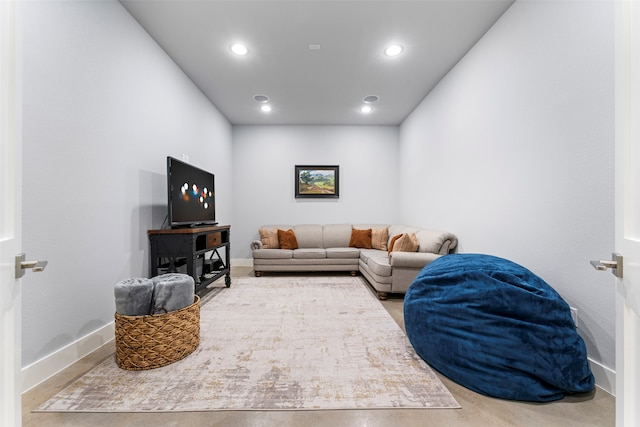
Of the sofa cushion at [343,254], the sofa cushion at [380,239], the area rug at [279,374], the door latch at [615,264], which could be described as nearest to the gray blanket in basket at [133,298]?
the area rug at [279,374]

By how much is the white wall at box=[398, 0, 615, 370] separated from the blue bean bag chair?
0.32 meters

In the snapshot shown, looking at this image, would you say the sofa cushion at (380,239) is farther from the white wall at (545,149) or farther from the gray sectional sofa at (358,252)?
the white wall at (545,149)

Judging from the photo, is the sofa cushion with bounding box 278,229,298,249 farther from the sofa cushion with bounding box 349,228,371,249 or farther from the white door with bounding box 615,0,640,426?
the white door with bounding box 615,0,640,426

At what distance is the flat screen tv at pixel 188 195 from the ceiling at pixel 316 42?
4.09 ft

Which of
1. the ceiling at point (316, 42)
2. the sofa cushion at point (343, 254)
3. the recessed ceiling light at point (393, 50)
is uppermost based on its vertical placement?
the ceiling at point (316, 42)

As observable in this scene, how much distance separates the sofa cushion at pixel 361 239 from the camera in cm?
477

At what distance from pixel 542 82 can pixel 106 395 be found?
348cm

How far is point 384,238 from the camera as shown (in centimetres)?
475

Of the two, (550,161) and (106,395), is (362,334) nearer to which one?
(106,395)

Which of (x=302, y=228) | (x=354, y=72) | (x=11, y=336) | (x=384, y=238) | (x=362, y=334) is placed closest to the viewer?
(x=11, y=336)

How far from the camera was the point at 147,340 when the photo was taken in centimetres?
170

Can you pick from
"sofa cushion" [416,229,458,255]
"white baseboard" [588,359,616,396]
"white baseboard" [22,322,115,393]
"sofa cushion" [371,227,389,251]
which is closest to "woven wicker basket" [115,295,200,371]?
"white baseboard" [22,322,115,393]

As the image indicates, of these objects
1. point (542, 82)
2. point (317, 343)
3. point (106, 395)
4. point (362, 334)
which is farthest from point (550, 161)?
point (106, 395)

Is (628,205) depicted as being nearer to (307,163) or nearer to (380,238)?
(380,238)
